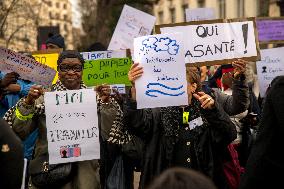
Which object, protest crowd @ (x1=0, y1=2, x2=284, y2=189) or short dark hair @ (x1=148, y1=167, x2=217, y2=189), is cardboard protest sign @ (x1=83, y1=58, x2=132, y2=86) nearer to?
protest crowd @ (x1=0, y1=2, x2=284, y2=189)

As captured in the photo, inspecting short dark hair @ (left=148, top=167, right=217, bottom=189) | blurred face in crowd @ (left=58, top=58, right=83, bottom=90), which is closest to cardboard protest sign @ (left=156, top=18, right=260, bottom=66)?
blurred face in crowd @ (left=58, top=58, right=83, bottom=90)

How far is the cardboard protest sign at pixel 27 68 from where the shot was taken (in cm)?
600

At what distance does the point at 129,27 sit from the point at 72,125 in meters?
4.07

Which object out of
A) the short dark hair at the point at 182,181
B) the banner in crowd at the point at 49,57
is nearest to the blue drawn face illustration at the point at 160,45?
the banner in crowd at the point at 49,57

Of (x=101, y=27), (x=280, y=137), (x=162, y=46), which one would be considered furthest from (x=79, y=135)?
(x=101, y=27)

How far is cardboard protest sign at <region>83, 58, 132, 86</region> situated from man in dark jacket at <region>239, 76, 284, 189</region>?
4163mm

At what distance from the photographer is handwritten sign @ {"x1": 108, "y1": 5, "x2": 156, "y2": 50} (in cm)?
906

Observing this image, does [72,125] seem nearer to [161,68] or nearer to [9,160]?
[161,68]

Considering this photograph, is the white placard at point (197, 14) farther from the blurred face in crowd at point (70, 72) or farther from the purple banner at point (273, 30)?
the blurred face in crowd at point (70, 72)

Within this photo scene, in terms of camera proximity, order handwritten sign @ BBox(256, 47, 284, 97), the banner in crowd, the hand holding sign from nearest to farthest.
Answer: the hand holding sign → handwritten sign @ BBox(256, 47, 284, 97) → the banner in crowd

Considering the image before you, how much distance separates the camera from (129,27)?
9156 mm

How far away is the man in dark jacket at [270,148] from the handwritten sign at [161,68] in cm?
218

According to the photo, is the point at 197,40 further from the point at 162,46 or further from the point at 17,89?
the point at 17,89

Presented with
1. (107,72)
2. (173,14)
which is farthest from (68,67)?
(173,14)
